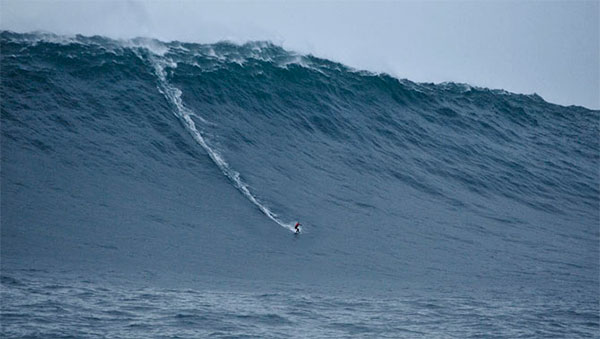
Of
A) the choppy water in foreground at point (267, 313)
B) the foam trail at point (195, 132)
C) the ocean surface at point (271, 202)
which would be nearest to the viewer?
the choppy water in foreground at point (267, 313)

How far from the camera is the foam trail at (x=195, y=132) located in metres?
13.2

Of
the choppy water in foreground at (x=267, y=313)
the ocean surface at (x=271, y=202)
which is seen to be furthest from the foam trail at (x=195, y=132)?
the choppy water in foreground at (x=267, y=313)

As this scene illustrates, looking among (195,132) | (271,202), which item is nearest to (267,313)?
(271,202)

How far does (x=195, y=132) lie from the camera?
1598 cm

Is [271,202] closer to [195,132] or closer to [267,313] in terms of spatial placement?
[195,132]

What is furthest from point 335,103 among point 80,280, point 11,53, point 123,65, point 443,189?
point 80,280

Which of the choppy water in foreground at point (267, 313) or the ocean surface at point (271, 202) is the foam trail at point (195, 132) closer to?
the ocean surface at point (271, 202)

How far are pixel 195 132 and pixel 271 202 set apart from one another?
3775mm

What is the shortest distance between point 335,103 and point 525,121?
A: 9.35 m

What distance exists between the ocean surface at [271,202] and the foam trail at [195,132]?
72 millimetres

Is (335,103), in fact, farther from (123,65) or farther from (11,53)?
(11,53)

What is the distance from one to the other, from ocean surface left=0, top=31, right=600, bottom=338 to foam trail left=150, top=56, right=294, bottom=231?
0.07m

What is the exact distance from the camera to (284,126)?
18.3 metres

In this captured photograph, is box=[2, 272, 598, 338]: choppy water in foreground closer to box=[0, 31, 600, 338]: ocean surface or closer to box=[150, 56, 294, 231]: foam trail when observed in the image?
box=[0, 31, 600, 338]: ocean surface
